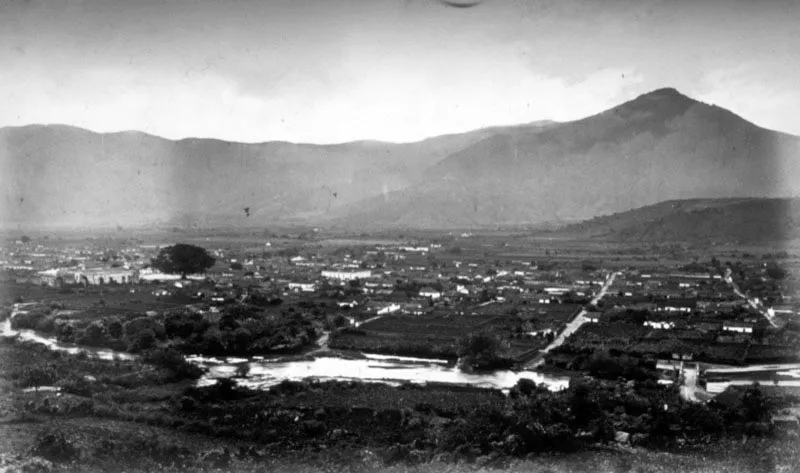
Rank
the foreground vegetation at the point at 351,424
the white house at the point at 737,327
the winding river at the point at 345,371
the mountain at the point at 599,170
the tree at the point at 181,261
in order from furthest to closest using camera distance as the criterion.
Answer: the mountain at the point at 599,170
the tree at the point at 181,261
the white house at the point at 737,327
the winding river at the point at 345,371
the foreground vegetation at the point at 351,424

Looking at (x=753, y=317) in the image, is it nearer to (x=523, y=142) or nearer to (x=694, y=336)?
(x=694, y=336)

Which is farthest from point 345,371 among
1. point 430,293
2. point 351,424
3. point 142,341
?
point 430,293

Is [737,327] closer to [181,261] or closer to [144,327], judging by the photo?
[144,327]

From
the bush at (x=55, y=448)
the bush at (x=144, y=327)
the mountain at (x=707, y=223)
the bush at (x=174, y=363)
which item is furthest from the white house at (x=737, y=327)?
the mountain at (x=707, y=223)

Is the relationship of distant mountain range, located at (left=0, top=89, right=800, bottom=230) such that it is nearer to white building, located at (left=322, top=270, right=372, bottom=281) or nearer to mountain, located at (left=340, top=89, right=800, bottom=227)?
mountain, located at (left=340, top=89, right=800, bottom=227)

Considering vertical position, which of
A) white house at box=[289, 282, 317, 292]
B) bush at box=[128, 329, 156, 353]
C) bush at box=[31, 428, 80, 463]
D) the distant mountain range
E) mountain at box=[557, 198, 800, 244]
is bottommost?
bush at box=[31, 428, 80, 463]

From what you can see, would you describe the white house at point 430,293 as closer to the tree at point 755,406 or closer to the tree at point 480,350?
the tree at point 480,350

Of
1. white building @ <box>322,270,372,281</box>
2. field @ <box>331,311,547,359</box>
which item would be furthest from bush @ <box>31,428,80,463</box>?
white building @ <box>322,270,372,281</box>
